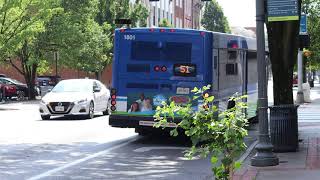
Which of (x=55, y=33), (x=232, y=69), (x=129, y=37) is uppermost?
(x=55, y=33)

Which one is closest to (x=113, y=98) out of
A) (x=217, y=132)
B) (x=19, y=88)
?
(x=217, y=132)

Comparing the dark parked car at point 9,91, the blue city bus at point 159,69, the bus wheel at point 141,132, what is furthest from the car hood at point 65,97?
the dark parked car at point 9,91

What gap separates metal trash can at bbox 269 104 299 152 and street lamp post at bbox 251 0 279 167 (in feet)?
4.92

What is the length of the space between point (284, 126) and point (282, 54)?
1.54 meters

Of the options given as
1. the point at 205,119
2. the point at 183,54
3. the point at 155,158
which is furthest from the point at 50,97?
the point at 205,119

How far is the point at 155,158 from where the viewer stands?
1196cm

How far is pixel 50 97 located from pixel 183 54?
8003 millimetres

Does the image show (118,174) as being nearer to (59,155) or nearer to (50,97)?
(59,155)

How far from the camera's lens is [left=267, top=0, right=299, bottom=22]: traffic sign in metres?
10.8

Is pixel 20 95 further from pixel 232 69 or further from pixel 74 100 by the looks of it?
pixel 232 69

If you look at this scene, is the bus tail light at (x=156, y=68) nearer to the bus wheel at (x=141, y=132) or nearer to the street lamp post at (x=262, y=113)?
the bus wheel at (x=141, y=132)

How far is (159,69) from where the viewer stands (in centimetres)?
1416

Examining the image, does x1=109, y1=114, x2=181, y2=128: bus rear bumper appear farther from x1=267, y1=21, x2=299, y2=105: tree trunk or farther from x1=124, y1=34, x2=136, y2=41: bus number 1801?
x1=267, y1=21, x2=299, y2=105: tree trunk

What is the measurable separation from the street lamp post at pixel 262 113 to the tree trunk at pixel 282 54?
179cm
